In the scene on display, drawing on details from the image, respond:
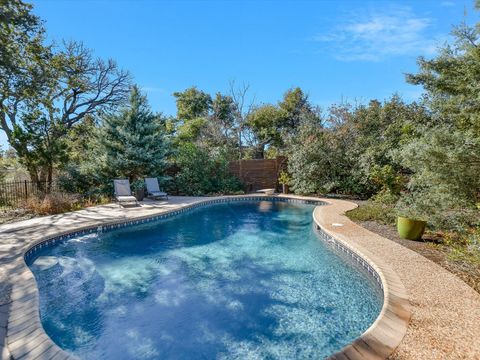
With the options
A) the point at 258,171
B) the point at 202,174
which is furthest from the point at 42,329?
the point at 258,171

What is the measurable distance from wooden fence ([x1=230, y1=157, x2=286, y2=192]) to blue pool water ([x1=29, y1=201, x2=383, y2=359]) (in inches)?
370

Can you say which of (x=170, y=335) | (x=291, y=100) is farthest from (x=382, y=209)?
(x=291, y=100)

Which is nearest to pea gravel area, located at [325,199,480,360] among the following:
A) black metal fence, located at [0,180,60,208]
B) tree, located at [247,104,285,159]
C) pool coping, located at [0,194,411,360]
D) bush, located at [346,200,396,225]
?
pool coping, located at [0,194,411,360]

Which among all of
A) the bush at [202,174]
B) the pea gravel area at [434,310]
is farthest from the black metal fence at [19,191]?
the pea gravel area at [434,310]

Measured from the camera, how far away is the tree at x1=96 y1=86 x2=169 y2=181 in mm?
13891

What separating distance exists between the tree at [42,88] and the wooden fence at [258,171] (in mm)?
9169

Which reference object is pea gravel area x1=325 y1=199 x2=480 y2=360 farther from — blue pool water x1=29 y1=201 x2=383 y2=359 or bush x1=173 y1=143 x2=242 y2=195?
bush x1=173 y1=143 x2=242 y2=195

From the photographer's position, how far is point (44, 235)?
23.2ft

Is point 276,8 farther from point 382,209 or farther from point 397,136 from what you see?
point 382,209

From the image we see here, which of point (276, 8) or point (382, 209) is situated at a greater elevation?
point (276, 8)

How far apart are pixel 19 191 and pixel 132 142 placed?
16.8ft

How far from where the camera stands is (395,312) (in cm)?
351

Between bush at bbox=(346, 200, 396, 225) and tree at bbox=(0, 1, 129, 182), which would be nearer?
bush at bbox=(346, 200, 396, 225)

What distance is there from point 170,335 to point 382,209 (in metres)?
8.24
